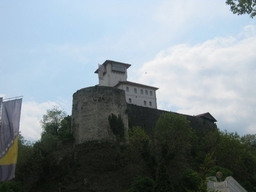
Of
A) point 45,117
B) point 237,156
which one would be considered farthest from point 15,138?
point 45,117

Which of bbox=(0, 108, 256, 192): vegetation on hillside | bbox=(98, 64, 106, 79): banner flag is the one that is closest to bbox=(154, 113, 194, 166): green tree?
bbox=(0, 108, 256, 192): vegetation on hillside

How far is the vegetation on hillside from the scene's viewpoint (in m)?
29.4

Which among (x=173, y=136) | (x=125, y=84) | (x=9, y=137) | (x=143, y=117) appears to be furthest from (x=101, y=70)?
(x=9, y=137)

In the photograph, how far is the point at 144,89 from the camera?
61062 millimetres

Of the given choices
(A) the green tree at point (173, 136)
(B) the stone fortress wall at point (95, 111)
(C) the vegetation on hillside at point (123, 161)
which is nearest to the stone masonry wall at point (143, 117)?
(B) the stone fortress wall at point (95, 111)

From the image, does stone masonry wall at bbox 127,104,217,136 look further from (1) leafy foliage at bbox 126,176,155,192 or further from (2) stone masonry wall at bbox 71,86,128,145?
(1) leafy foliage at bbox 126,176,155,192

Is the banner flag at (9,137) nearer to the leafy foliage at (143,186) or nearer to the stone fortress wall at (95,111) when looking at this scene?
the leafy foliage at (143,186)

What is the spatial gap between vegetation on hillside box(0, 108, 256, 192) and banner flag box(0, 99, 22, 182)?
487 inches

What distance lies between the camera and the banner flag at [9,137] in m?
14.3

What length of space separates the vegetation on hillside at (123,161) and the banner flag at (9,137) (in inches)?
487

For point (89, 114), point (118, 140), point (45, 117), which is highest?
point (45, 117)

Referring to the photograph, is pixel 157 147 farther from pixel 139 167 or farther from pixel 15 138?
pixel 15 138

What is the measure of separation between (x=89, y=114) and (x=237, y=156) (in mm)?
15834

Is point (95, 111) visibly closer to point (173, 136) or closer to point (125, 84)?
point (173, 136)
